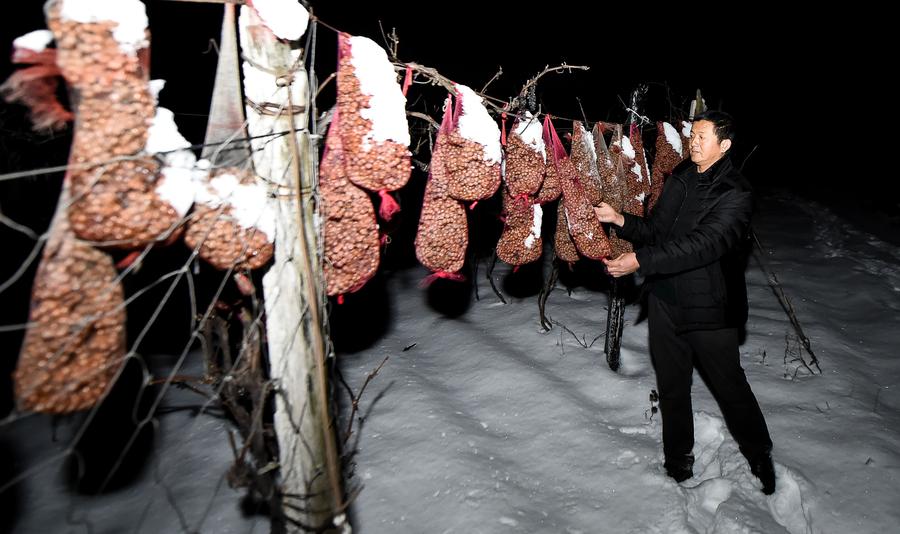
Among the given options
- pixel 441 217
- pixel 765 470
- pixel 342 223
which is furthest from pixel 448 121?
pixel 765 470

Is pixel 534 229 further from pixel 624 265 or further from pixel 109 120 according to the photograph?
pixel 109 120

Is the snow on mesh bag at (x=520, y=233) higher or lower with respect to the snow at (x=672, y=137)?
lower

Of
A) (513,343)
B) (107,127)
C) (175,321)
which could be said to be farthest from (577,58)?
(107,127)

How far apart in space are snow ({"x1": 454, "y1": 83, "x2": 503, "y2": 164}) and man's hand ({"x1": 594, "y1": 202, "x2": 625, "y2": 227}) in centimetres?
106

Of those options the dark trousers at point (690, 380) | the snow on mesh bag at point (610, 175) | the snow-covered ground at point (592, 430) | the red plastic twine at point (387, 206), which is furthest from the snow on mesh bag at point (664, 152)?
the red plastic twine at point (387, 206)

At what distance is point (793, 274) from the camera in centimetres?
666

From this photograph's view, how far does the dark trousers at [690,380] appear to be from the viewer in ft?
8.46

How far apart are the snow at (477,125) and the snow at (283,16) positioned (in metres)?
0.81

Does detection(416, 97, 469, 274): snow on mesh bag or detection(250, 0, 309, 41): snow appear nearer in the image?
detection(250, 0, 309, 41): snow

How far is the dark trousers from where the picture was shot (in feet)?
8.46

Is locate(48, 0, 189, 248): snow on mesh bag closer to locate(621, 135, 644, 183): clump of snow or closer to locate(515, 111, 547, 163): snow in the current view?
locate(515, 111, 547, 163): snow

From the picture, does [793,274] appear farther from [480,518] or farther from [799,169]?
[799,169]

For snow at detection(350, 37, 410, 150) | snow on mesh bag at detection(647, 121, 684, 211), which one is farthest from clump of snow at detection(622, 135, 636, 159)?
snow at detection(350, 37, 410, 150)

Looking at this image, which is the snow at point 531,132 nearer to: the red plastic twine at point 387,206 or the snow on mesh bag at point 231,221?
A: the red plastic twine at point 387,206
